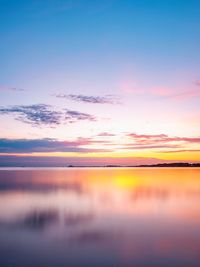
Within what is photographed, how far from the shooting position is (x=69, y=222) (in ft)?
61.1

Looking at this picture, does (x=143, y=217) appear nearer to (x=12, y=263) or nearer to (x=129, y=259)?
(x=129, y=259)

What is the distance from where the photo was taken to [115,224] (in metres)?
18.5

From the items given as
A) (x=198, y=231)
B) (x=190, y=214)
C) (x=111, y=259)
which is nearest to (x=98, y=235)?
(x=111, y=259)

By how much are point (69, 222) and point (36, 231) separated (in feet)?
10.5

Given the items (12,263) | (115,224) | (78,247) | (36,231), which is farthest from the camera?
(115,224)

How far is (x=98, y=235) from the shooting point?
15359mm

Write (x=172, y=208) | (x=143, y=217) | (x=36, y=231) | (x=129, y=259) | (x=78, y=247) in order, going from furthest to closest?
(x=172, y=208) < (x=143, y=217) < (x=36, y=231) < (x=78, y=247) < (x=129, y=259)

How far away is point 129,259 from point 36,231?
581cm

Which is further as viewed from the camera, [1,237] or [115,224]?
[115,224]

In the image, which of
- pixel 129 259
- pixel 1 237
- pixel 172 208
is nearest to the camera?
pixel 129 259

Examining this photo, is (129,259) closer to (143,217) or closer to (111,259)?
(111,259)

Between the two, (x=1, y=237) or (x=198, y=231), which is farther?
(x=198, y=231)

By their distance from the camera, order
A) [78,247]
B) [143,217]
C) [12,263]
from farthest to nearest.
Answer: [143,217] → [78,247] → [12,263]

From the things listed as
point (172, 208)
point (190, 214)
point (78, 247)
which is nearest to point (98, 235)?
point (78, 247)
